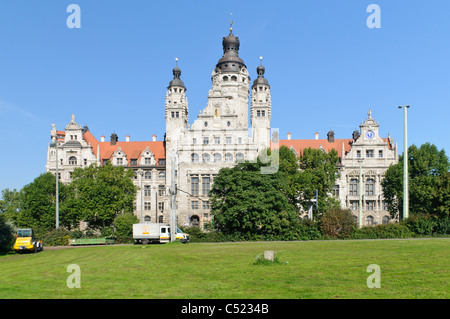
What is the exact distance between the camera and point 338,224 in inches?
1719

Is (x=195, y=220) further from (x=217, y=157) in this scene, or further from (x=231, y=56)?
(x=231, y=56)

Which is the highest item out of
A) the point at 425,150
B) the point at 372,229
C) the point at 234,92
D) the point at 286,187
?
the point at 234,92

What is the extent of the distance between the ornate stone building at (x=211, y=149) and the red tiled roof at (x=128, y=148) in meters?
0.19

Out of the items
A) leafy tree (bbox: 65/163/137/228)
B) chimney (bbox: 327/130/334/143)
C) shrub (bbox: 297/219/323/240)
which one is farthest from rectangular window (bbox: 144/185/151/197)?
shrub (bbox: 297/219/323/240)

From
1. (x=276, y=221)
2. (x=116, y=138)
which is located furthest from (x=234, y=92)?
(x=276, y=221)

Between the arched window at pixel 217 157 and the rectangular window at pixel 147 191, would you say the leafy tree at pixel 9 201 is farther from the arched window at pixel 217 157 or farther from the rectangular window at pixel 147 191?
the arched window at pixel 217 157

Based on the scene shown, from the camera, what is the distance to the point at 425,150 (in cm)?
5666

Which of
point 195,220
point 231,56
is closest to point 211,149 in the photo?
point 195,220

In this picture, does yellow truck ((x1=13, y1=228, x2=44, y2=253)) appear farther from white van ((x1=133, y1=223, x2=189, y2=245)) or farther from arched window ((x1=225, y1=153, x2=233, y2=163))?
arched window ((x1=225, y1=153, x2=233, y2=163))

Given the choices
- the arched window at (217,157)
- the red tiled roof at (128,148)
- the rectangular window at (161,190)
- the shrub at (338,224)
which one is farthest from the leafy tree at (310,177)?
the red tiled roof at (128,148)
